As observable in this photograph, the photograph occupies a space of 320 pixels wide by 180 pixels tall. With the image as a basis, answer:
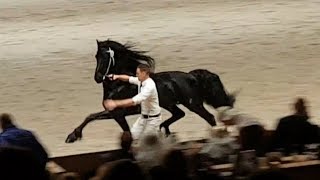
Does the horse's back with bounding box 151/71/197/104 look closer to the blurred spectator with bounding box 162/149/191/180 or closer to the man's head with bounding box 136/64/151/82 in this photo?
the man's head with bounding box 136/64/151/82

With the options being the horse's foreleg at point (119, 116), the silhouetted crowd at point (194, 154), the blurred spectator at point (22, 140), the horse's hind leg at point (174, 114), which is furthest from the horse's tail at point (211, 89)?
the blurred spectator at point (22, 140)

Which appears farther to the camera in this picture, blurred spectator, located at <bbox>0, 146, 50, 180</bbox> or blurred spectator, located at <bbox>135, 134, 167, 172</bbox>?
blurred spectator, located at <bbox>135, 134, 167, 172</bbox>

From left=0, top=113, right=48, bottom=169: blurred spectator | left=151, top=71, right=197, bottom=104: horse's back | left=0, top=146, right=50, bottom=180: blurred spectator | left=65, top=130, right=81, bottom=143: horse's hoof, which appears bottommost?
left=65, top=130, right=81, bottom=143: horse's hoof

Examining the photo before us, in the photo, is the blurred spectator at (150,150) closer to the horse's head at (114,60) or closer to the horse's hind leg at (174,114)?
the horse's head at (114,60)

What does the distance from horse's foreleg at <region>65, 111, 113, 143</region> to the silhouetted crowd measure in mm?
2533

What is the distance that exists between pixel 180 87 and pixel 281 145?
3313 mm

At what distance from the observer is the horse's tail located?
8.86m

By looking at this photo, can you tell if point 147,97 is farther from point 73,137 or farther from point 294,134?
point 294,134

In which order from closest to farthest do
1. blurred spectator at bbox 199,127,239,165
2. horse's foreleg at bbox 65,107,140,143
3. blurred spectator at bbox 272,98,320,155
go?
blurred spectator at bbox 199,127,239,165 → blurred spectator at bbox 272,98,320,155 → horse's foreleg at bbox 65,107,140,143

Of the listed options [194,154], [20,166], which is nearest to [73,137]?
[194,154]

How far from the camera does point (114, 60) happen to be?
8.70 metres

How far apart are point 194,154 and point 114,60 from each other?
3.83m

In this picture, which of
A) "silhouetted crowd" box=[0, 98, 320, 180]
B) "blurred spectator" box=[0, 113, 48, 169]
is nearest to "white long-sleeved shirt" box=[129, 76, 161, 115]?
"silhouetted crowd" box=[0, 98, 320, 180]

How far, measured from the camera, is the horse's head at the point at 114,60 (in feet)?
28.6
